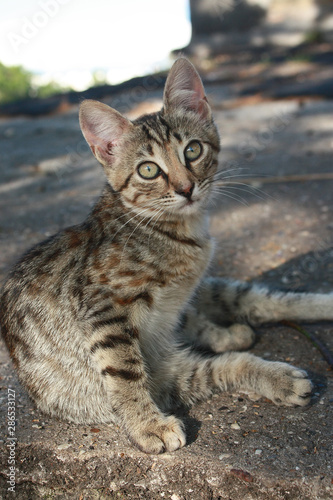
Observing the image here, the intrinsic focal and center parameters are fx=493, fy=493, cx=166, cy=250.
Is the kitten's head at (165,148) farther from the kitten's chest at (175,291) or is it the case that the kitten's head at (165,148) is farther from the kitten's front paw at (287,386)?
the kitten's front paw at (287,386)

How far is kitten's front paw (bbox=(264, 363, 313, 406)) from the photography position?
2.23 m

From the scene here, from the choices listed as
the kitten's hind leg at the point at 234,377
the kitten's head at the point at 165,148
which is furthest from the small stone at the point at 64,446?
the kitten's head at the point at 165,148

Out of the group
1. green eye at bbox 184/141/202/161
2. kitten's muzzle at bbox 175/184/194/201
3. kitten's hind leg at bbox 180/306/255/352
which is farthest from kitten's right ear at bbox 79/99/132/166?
kitten's hind leg at bbox 180/306/255/352

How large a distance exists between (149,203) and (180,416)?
3.43 ft

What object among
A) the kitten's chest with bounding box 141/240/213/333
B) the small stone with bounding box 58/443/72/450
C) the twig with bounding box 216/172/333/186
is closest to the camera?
the small stone with bounding box 58/443/72/450

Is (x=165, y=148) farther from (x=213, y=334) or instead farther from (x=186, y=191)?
(x=213, y=334)

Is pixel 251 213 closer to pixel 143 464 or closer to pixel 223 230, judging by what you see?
pixel 223 230

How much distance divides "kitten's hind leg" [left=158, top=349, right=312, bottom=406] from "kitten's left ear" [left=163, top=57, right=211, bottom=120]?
4.40 ft

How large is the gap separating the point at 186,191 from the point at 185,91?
660 mm

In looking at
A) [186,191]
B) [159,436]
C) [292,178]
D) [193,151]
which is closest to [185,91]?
[193,151]

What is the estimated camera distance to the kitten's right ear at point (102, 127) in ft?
8.23

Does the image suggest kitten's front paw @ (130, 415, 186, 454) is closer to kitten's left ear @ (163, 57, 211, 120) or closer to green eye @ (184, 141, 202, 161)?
green eye @ (184, 141, 202, 161)

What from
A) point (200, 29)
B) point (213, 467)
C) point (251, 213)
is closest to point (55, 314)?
point (213, 467)

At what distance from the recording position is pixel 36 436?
2.26 meters
